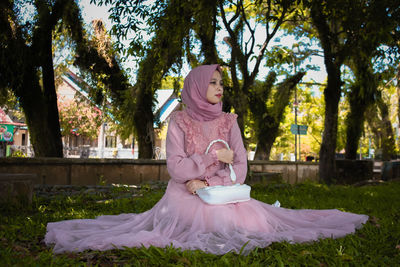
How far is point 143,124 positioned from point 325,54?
6458 millimetres

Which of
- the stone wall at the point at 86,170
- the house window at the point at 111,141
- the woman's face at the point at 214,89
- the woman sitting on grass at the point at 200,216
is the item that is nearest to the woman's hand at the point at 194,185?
the woman sitting on grass at the point at 200,216

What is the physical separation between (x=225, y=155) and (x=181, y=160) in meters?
0.42

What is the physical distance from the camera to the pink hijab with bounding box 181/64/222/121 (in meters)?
3.56

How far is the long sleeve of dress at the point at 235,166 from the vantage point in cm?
345

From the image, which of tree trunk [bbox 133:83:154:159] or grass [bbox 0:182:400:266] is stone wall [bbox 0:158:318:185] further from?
grass [bbox 0:182:400:266]

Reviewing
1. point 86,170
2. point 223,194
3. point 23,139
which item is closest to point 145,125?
point 86,170

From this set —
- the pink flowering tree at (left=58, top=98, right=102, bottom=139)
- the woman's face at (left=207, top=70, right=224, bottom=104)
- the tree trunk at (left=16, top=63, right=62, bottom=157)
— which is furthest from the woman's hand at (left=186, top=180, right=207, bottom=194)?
the pink flowering tree at (left=58, top=98, right=102, bottom=139)

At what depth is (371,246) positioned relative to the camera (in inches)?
129

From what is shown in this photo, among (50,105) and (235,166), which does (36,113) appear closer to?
(50,105)

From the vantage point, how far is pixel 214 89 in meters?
3.58

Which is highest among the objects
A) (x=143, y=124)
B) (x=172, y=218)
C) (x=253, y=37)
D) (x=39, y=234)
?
(x=253, y=37)

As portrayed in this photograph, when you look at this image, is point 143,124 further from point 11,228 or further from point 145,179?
point 11,228

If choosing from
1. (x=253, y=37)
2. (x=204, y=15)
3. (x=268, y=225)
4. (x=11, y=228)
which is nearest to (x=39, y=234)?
(x=11, y=228)

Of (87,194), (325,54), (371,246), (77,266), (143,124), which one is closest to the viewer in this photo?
(77,266)
